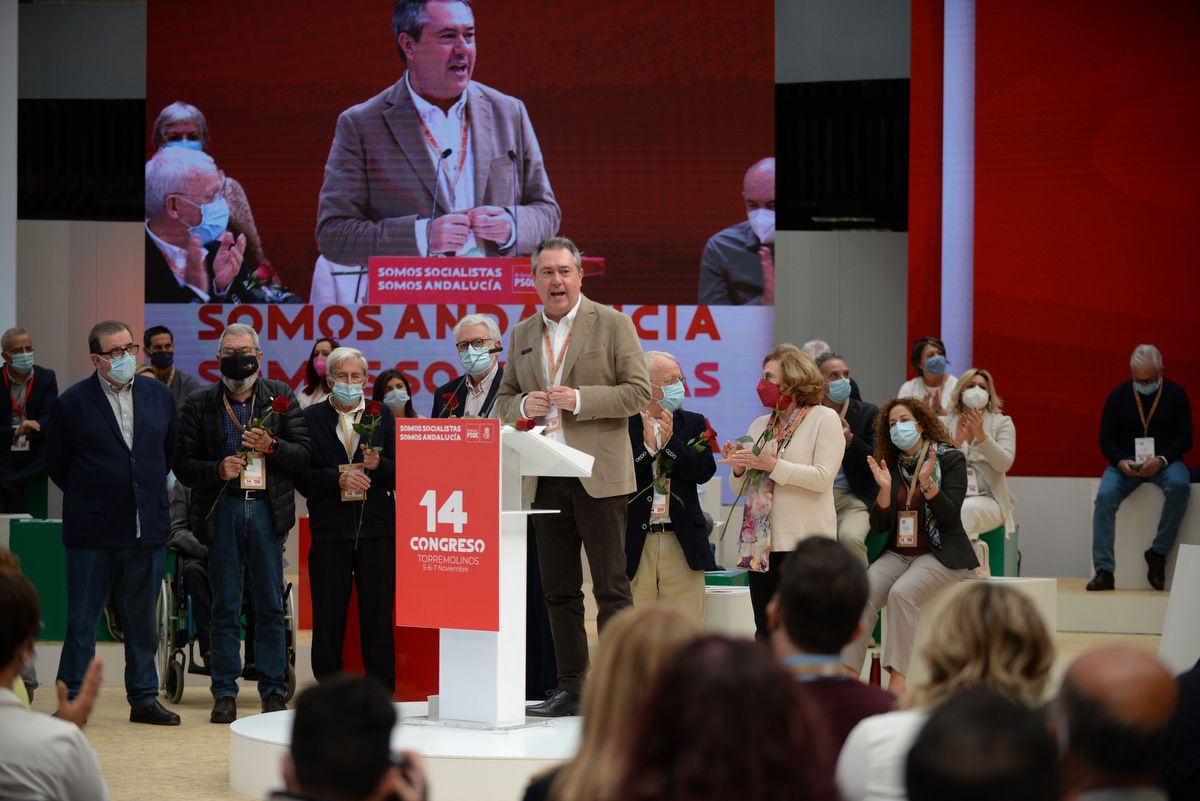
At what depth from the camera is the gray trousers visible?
22.0 ft

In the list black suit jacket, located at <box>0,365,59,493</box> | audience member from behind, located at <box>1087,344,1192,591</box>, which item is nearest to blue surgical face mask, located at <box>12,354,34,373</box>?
black suit jacket, located at <box>0,365,59,493</box>

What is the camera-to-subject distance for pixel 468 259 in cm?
1087

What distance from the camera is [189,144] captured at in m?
11.1

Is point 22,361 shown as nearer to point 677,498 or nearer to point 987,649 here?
point 677,498

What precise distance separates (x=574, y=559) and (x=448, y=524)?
573mm

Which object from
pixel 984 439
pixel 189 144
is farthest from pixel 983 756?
pixel 189 144

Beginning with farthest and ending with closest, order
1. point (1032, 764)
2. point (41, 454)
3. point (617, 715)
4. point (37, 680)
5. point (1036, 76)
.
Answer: point (1036, 76), point (41, 454), point (37, 680), point (617, 715), point (1032, 764)

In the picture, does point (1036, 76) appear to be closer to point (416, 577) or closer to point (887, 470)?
point (887, 470)

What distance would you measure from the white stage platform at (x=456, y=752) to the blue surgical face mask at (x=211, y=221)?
6249 mm

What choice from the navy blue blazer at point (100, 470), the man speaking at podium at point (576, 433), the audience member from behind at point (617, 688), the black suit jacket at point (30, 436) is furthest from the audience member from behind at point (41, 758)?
the black suit jacket at point (30, 436)

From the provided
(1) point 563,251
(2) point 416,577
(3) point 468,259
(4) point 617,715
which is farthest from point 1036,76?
(4) point 617,715

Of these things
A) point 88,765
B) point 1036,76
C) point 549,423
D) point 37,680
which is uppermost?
point 1036,76

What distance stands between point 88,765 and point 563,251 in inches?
114

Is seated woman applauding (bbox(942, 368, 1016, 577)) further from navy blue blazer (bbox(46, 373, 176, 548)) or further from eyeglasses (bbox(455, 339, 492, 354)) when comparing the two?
navy blue blazer (bbox(46, 373, 176, 548))
